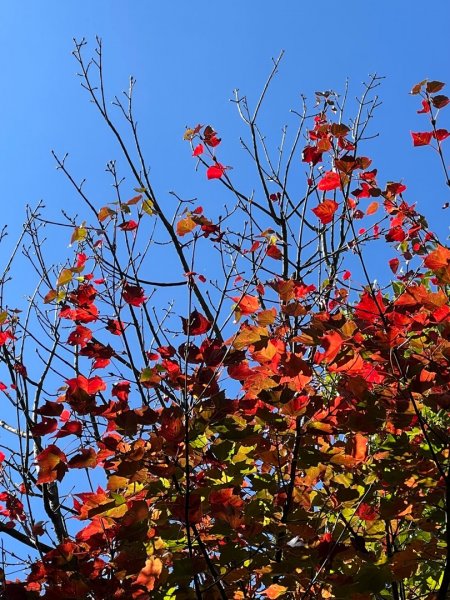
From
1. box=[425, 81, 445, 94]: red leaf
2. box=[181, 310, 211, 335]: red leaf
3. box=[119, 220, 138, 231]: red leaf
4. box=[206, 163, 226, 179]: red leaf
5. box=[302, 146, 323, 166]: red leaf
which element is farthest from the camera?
box=[206, 163, 226, 179]: red leaf

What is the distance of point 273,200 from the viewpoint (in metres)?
3.49

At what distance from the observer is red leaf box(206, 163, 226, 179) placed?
3.33m

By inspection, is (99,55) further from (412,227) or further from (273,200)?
(412,227)

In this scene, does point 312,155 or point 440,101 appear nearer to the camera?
point 440,101

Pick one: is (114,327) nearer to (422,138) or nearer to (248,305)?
(248,305)

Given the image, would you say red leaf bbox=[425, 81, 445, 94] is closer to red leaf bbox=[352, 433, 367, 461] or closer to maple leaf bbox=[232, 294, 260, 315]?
maple leaf bbox=[232, 294, 260, 315]

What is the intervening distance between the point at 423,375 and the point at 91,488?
1.39 m

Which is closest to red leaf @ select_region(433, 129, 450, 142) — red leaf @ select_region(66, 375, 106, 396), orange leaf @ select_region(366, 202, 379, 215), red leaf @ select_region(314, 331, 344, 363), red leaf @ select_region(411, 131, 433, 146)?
red leaf @ select_region(411, 131, 433, 146)

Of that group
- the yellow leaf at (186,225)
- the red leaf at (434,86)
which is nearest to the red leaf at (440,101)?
the red leaf at (434,86)

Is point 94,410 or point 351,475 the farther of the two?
point 351,475

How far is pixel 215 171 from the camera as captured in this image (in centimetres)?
335

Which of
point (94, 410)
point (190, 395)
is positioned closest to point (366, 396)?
point (190, 395)

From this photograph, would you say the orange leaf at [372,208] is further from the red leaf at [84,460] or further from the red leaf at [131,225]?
the red leaf at [84,460]

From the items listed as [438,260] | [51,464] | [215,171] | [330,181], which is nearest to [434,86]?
[330,181]
